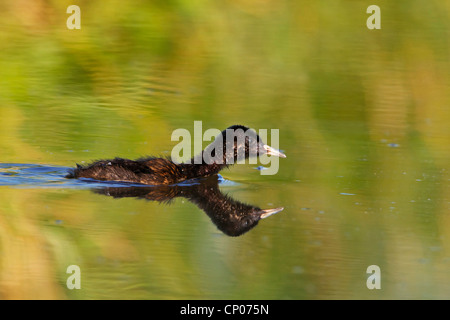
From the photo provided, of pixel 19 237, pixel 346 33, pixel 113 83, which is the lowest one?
pixel 19 237

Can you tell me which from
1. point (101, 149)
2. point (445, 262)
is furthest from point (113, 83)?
point (445, 262)

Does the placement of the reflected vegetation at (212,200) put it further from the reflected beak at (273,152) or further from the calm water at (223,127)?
the reflected beak at (273,152)

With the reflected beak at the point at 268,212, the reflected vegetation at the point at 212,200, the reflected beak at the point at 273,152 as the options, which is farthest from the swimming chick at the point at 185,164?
the reflected beak at the point at 268,212

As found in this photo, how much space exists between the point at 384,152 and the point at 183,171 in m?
2.14

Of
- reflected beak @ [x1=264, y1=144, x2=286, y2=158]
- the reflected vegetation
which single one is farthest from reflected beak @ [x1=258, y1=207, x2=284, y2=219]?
reflected beak @ [x1=264, y1=144, x2=286, y2=158]

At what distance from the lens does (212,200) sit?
725cm

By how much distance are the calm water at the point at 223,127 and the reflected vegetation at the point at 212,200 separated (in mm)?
41

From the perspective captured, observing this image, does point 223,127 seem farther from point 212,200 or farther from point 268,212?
point 268,212

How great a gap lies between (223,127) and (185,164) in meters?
1.25

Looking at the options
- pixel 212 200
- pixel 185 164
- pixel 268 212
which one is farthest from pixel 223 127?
pixel 268 212

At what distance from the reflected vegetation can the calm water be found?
0.04m

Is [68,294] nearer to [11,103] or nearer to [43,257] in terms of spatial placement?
[43,257]

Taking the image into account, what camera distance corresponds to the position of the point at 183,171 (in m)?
8.05

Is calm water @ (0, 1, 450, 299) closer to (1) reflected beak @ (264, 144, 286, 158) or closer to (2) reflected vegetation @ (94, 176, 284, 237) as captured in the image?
(2) reflected vegetation @ (94, 176, 284, 237)
